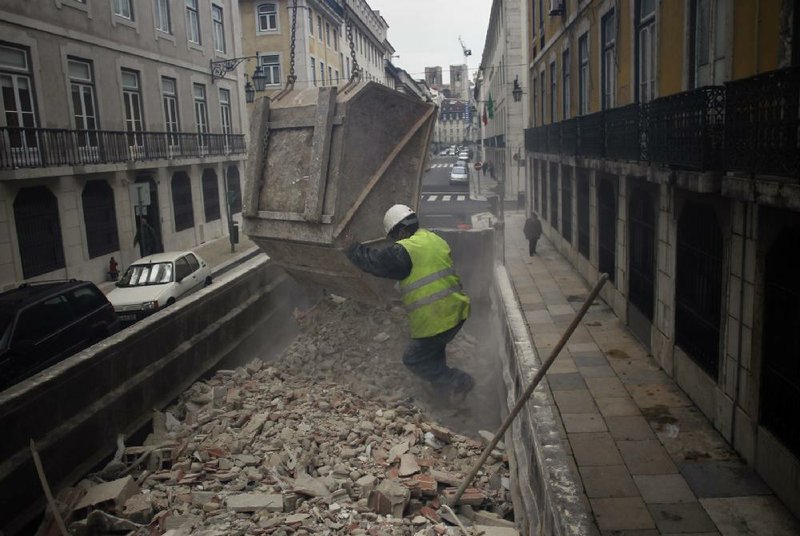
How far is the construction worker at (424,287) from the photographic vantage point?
7836mm

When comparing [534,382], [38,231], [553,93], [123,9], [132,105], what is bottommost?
[534,382]

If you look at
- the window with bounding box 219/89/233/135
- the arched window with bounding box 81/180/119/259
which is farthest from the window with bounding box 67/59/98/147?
the window with bounding box 219/89/233/135

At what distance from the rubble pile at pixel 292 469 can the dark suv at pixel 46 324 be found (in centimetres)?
268

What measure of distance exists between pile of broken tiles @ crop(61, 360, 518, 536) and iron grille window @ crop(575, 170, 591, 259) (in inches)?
345

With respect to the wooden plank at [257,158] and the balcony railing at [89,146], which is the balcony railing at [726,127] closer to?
the wooden plank at [257,158]

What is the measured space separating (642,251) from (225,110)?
25.4 m

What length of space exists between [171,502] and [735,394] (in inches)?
216

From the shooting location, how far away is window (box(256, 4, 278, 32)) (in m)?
41.0

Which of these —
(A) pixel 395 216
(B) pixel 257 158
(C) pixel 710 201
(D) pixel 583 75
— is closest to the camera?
(C) pixel 710 201

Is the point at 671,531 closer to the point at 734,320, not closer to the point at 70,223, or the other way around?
the point at 734,320

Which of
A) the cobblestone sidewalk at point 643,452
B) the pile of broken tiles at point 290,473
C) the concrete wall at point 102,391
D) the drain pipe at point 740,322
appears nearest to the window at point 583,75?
the cobblestone sidewalk at point 643,452

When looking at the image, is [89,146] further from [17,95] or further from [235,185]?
[235,185]

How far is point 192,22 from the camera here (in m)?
28.2

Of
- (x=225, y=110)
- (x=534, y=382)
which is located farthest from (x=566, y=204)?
(x=225, y=110)
